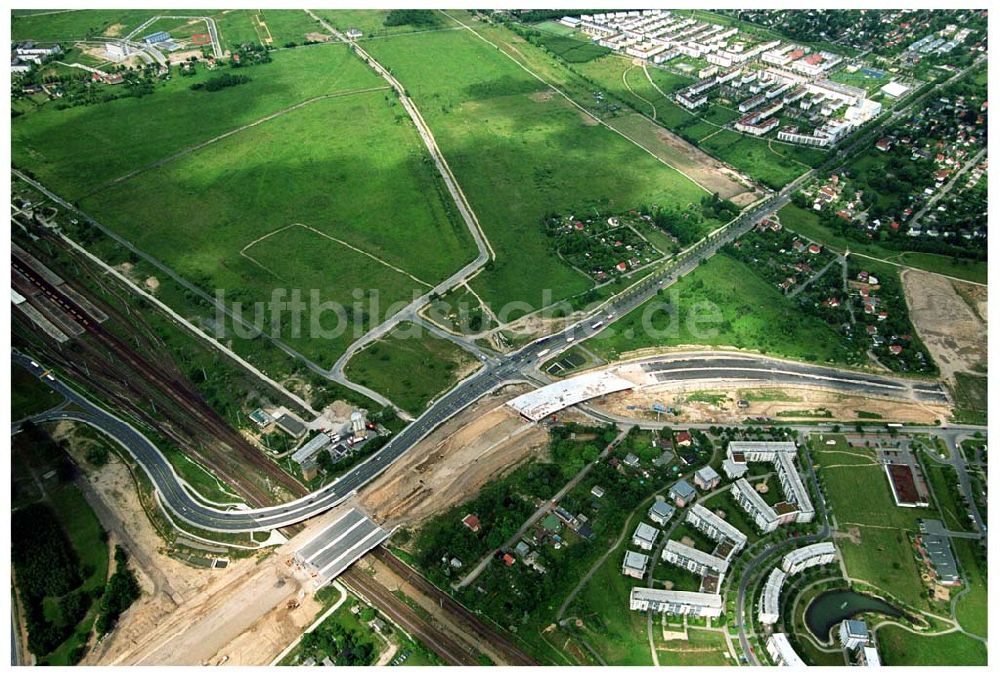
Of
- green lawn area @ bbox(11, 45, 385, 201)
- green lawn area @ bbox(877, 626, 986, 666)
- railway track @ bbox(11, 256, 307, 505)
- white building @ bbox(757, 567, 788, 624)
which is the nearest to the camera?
green lawn area @ bbox(877, 626, 986, 666)

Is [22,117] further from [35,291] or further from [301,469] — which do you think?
[301,469]

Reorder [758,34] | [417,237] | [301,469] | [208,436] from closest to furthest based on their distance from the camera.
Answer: [301,469]
[208,436]
[417,237]
[758,34]

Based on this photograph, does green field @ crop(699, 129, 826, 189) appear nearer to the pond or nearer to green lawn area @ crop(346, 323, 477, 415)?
green lawn area @ crop(346, 323, 477, 415)

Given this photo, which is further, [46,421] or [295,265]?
[295,265]

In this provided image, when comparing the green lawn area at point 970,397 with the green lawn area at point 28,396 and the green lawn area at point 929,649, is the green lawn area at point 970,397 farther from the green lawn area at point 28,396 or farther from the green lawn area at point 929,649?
the green lawn area at point 28,396

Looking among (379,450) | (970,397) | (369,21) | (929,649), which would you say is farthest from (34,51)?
(929,649)

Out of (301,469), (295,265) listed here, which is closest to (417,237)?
(295,265)

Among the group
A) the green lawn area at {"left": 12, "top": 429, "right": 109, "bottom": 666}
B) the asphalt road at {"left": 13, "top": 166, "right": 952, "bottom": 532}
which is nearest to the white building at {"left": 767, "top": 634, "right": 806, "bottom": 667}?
the asphalt road at {"left": 13, "top": 166, "right": 952, "bottom": 532}
